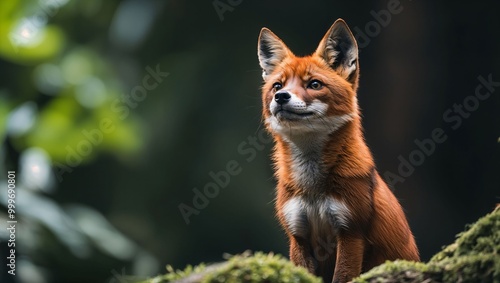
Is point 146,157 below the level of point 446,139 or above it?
above

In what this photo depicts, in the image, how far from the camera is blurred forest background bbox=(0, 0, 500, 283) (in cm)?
984

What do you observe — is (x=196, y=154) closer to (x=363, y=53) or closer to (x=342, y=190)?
(x=363, y=53)

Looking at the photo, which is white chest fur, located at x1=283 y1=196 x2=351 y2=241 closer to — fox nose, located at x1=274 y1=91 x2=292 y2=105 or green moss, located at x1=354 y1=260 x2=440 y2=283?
fox nose, located at x1=274 y1=91 x2=292 y2=105

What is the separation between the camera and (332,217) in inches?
252

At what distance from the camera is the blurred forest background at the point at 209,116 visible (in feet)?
32.3

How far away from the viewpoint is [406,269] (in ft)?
17.1

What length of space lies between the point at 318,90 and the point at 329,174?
0.64 meters

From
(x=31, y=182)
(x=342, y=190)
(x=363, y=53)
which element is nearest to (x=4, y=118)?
(x=31, y=182)

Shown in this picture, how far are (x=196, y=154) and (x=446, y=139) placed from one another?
4.10 m

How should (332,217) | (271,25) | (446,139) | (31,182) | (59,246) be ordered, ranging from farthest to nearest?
(271,25) → (446,139) → (31,182) → (59,246) → (332,217)
